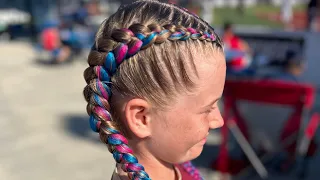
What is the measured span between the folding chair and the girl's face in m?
2.88

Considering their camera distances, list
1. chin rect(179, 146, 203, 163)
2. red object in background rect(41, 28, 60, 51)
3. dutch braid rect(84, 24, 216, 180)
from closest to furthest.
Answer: dutch braid rect(84, 24, 216, 180) → chin rect(179, 146, 203, 163) → red object in background rect(41, 28, 60, 51)

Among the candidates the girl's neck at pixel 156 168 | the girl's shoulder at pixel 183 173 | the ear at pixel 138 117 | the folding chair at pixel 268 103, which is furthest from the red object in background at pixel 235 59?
the ear at pixel 138 117

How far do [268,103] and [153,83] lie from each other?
317 centimetres

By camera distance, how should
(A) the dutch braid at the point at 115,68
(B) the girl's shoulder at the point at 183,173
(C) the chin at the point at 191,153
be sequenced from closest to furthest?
(A) the dutch braid at the point at 115,68, (C) the chin at the point at 191,153, (B) the girl's shoulder at the point at 183,173

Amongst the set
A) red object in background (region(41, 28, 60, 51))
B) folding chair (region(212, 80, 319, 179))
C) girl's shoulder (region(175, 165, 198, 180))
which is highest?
girl's shoulder (region(175, 165, 198, 180))

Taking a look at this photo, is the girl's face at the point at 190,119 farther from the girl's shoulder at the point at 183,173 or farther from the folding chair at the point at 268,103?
the folding chair at the point at 268,103

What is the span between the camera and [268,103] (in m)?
4.05

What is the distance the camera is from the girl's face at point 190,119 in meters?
1.11

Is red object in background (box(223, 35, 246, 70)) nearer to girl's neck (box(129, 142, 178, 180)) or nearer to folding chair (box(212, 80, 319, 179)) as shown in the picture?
folding chair (box(212, 80, 319, 179))

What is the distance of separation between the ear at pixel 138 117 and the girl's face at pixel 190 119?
20mm

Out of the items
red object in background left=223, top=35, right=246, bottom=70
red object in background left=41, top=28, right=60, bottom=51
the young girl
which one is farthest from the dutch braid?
red object in background left=41, top=28, right=60, bottom=51

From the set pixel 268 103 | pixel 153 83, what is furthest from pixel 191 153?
pixel 268 103

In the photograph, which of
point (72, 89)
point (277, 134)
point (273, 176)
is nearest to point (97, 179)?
point (273, 176)

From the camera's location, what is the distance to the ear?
1087mm
